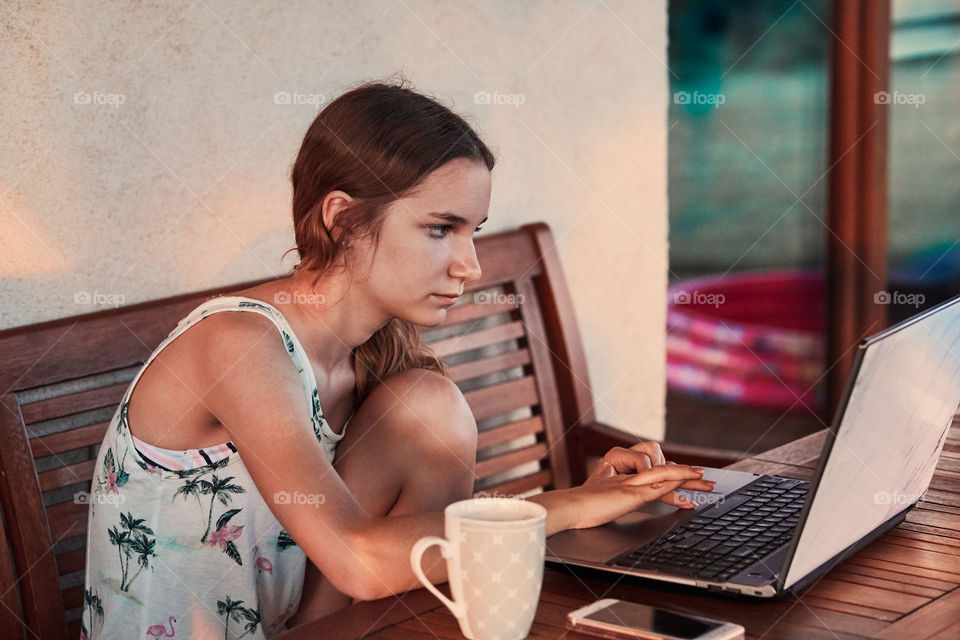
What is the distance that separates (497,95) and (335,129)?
2.69 feet

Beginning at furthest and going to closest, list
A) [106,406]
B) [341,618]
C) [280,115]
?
1. [280,115]
2. [106,406]
3. [341,618]

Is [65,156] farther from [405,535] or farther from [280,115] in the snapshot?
[405,535]

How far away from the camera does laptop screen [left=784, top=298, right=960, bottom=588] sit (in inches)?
30.5

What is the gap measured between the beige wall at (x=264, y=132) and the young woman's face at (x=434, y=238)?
48 centimetres

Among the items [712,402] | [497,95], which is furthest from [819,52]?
[497,95]

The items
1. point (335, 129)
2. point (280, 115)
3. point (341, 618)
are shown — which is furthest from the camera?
point (280, 115)

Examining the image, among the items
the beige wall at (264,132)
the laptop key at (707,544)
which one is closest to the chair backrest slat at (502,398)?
the beige wall at (264,132)

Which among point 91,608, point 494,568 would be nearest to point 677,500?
point 494,568

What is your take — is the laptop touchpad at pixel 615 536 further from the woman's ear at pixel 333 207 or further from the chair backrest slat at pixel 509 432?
the chair backrest slat at pixel 509 432

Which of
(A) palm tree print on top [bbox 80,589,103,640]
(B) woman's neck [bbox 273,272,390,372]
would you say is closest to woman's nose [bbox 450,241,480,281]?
(B) woman's neck [bbox 273,272,390,372]

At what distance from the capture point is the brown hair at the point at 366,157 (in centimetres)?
119

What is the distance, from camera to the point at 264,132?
166 cm

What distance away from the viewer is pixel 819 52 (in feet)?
10.6

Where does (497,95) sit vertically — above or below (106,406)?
above
